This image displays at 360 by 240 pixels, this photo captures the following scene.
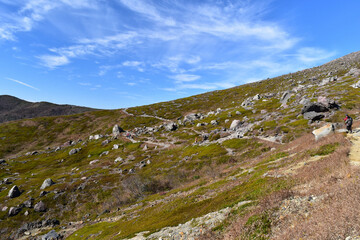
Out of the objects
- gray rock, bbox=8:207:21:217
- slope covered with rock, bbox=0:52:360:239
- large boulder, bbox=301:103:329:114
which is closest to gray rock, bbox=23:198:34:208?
slope covered with rock, bbox=0:52:360:239

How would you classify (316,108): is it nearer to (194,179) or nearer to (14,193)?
(194,179)

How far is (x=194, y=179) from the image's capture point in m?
52.9

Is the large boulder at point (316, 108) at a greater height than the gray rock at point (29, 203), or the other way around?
the large boulder at point (316, 108)

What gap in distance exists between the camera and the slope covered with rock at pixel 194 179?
12086 millimetres

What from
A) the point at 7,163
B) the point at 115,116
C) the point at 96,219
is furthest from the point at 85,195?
the point at 115,116

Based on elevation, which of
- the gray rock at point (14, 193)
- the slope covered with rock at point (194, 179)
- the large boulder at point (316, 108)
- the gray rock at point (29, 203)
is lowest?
the gray rock at point (29, 203)

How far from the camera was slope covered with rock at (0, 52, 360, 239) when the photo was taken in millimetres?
12086

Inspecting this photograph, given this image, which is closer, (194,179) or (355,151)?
(355,151)

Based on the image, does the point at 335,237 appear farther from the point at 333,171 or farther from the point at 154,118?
the point at 154,118

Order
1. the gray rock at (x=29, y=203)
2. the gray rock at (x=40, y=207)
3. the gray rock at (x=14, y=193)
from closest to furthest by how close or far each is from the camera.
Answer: the gray rock at (x=40, y=207), the gray rock at (x=29, y=203), the gray rock at (x=14, y=193)

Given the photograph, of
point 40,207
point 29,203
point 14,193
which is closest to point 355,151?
point 40,207

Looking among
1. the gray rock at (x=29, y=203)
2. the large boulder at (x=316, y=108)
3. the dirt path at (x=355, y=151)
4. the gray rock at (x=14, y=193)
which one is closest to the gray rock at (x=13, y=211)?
the gray rock at (x=29, y=203)

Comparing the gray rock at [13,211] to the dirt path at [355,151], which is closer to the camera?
the dirt path at [355,151]

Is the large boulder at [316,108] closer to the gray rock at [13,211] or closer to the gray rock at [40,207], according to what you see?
the gray rock at [40,207]
